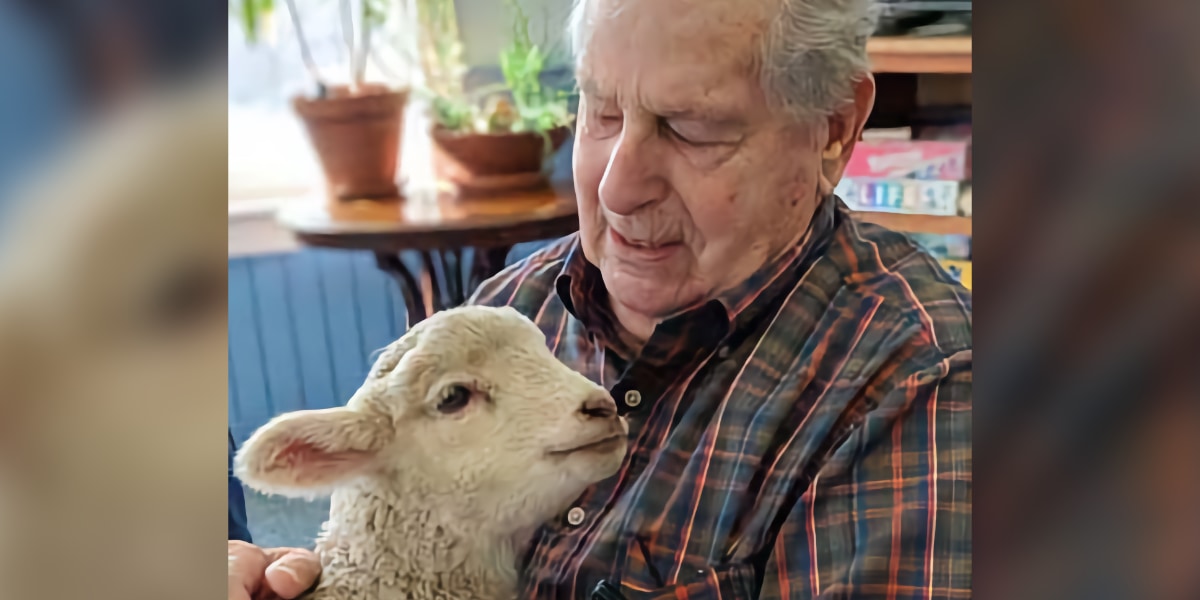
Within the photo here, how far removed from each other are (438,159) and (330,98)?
0.14m

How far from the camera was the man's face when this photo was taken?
2.77ft

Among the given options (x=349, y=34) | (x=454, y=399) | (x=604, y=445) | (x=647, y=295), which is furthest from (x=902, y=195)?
(x=349, y=34)

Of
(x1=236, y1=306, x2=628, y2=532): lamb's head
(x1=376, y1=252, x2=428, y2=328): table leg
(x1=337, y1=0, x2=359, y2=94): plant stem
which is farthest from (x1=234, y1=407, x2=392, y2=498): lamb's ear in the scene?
(x1=337, y1=0, x2=359, y2=94): plant stem

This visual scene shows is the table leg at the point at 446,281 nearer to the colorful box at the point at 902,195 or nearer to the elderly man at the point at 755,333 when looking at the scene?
the elderly man at the point at 755,333

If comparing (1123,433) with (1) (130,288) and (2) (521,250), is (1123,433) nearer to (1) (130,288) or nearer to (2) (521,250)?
(2) (521,250)

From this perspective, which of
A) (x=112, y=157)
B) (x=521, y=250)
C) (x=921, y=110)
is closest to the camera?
(x=921, y=110)

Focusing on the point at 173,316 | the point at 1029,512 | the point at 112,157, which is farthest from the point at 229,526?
the point at 1029,512

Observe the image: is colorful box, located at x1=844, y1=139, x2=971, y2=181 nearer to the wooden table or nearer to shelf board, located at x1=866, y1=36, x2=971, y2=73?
shelf board, located at x1=866, y1=36, x2=971, y2=73

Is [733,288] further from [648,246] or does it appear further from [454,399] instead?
[454,399]

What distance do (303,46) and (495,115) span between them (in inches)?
9.2

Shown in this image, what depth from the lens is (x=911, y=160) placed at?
33.6 inches

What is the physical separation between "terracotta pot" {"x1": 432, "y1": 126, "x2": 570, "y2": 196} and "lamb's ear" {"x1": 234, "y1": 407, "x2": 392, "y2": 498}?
0.84 feet

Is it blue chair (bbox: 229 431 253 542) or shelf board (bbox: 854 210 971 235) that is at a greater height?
shelf board (bbox: 854 210 971 235)

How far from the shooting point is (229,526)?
1.04m
